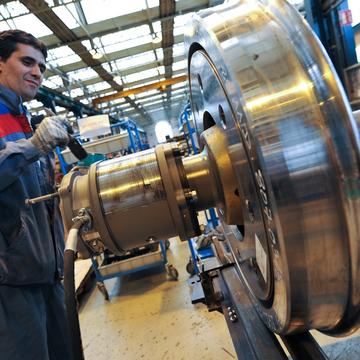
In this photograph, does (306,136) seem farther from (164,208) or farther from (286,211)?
(164,208)

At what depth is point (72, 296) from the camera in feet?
1.72

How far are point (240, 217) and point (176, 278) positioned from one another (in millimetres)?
2216

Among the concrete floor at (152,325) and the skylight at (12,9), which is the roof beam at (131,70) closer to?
the skylight at (12,9)

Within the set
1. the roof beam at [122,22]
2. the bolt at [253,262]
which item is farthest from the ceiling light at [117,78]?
the bolt at [253,262]

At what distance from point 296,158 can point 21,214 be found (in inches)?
38.5

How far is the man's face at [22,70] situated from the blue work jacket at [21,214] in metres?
0.05

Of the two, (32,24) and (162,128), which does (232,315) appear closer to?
(32,24)

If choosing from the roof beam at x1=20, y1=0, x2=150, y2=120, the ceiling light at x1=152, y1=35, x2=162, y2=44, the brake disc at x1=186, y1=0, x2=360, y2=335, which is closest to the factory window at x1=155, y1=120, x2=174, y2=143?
the roof beam at x1=20, y1=0, x2=150, y2=120

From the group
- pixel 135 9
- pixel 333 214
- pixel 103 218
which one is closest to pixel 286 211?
pixel 333 214

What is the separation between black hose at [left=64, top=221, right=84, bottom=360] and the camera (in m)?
0.49

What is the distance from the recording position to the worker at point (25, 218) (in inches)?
39.4

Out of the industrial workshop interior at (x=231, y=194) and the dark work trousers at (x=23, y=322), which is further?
the dark work trousers at (x=23, y=322)

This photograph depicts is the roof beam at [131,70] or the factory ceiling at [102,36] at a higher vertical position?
the roof beam at [131,70]

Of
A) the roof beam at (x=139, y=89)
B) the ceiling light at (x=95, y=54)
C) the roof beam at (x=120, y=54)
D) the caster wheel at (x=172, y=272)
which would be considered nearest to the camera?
the caster wheel at (x=172, y=272)
